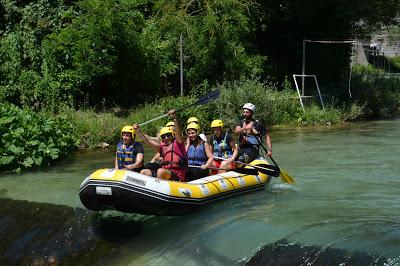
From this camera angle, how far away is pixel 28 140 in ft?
38.7

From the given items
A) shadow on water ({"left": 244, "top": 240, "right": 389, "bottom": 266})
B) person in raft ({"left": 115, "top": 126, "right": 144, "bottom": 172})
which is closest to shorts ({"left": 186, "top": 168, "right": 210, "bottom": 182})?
person in raft ({"left": 115, "top": 126, "right": 144, "bottom": 172})

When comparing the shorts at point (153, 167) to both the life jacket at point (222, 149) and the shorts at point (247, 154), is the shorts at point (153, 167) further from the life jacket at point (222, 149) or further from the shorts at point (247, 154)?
the shorts at point (247, 154)

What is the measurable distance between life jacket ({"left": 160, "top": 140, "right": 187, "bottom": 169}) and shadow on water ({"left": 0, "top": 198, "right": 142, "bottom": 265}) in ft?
3.09

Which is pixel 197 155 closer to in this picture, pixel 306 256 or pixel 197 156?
pixel 197 156

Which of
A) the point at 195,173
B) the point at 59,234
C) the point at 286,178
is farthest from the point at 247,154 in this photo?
the point at 59,234

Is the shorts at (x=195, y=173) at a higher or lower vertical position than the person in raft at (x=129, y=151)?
lower

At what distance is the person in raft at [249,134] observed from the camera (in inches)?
380

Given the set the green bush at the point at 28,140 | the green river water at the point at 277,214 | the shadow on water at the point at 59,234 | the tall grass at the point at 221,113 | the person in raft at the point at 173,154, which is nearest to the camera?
the green river water at the point at 277,214

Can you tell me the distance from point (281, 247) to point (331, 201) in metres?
2.43

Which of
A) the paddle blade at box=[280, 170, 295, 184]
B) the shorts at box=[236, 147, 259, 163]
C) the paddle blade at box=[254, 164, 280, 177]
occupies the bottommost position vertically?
the paddle blade at box=[280, 170, 295, 184]

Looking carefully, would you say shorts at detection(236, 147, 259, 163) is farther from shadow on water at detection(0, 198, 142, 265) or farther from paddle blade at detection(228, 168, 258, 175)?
shadow on water at detection(0, 198, 142, 265)

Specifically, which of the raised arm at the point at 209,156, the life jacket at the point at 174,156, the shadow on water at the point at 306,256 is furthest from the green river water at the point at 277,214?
the life jacket at the point at 174,156

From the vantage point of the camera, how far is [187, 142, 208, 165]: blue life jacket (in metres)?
8.84

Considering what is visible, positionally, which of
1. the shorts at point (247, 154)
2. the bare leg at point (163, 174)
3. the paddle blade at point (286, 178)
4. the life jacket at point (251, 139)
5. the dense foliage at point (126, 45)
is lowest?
the paddle blade at point (286, 178)
